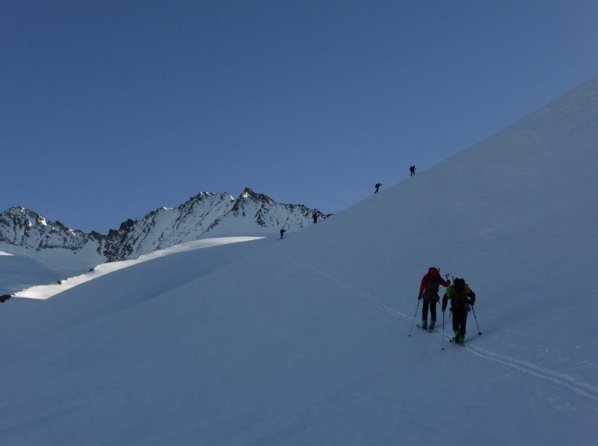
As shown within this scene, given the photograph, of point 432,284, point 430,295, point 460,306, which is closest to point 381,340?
point 430,295

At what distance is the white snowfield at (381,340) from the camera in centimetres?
753

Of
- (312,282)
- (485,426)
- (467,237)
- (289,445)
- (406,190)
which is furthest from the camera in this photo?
(406,190)

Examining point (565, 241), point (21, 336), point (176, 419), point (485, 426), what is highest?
point (565, 241)

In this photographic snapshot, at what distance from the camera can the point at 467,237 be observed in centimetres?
1844

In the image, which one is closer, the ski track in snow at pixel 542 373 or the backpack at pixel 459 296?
the ski track in snow at pixel 542 373

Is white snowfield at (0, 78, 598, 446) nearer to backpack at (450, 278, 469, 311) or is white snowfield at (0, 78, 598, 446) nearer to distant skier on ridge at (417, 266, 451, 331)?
distant skier on ridge at (417, 266, 451, 331)

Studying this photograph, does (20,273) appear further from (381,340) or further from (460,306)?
(460,306)

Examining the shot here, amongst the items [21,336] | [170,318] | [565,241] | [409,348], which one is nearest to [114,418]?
[409,348]

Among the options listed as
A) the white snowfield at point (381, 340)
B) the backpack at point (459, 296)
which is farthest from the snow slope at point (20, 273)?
the backpack at point (459, 296)

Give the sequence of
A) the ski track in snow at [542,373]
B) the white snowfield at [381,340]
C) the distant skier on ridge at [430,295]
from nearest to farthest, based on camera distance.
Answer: the ski track in snow at [542,373] < the white snowfield at [381,340] < the distant skier on ridge at [430,295]

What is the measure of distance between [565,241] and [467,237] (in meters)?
4.18

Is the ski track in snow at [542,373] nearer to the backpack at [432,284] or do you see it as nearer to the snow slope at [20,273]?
the backpack at [432,284]

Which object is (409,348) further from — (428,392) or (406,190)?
(406,190)

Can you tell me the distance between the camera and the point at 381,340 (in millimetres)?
11828
